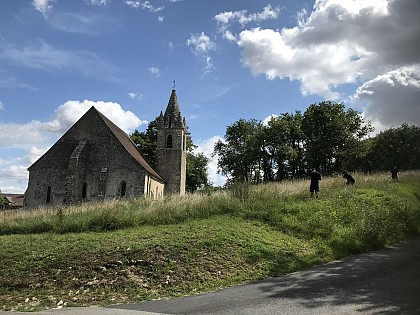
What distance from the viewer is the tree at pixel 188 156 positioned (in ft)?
163

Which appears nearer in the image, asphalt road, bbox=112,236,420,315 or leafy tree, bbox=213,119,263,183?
asphalt road, bbox=112,236,420,315

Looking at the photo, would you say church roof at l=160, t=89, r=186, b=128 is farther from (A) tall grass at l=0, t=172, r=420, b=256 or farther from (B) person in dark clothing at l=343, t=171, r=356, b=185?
(A) tall grass at l=0, t=172, r=420, b=256

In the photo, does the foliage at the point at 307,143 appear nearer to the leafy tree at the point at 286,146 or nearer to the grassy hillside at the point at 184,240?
the leafy tree at the point at 286,146

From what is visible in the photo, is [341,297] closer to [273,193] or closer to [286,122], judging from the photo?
[273,193]

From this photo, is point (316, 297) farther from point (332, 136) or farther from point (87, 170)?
point (332, 136)

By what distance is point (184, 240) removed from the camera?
11.4 meters

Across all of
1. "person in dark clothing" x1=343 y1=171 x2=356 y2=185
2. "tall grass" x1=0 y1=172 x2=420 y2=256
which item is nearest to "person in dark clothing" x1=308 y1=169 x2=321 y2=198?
"tall grass" x1=0 y1=172 x2=420 y2=256

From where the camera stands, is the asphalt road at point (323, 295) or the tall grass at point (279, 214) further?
the tall grass at point (279, 214)

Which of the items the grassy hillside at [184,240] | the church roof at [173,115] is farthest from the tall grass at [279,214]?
the church roof at [173,115]

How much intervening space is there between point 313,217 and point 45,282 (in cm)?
976

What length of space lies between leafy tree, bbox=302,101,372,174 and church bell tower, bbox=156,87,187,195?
19.6m

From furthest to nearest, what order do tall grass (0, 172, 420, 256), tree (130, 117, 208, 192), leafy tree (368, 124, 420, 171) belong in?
leafy tree (368, 124, 420, 171)
tree (130, 117, 208, 192)
tall grass (0, 172, 420, 256)

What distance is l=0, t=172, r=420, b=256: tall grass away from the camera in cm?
1280

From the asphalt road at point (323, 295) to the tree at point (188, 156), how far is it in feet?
124
